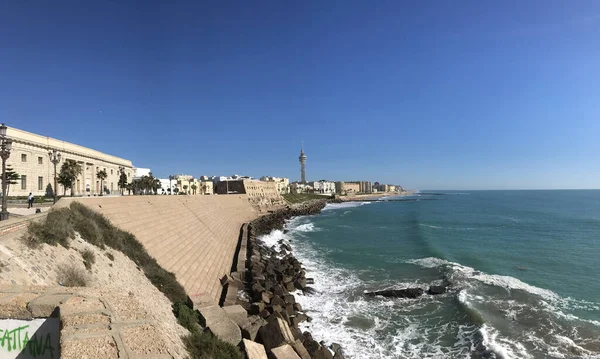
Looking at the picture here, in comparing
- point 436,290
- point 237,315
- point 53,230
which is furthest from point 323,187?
point 53,230

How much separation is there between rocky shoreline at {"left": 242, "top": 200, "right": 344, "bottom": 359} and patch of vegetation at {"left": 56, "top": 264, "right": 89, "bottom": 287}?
426cm

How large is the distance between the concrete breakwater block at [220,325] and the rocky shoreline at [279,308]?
0.96m

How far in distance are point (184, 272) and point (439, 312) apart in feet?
35.5

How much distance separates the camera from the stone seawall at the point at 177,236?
13219mm

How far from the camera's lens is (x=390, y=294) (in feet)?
53.9

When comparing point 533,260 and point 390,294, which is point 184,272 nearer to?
point 390,294

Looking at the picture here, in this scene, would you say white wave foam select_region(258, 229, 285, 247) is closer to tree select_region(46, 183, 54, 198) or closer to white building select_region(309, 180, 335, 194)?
tree select_region(46, 183, 54, 198)

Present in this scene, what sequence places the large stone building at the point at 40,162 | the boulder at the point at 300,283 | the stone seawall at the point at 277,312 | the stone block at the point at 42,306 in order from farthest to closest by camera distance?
the large stone building at the point at 40,162
the boulder at the point at 300,283
the stone seawall at the point at 277,312
the stone block at the point at 42,306

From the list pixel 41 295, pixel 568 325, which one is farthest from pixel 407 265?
pixel 41 295

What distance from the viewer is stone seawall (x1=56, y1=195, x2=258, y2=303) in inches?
520

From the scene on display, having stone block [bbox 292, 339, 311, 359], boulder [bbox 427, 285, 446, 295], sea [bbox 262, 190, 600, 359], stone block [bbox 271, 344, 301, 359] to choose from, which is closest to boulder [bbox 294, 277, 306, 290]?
sea [bbox 262, 190, 600, 359]

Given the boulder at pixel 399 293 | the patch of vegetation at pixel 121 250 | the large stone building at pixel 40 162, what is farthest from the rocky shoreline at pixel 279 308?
the large stone building at pixel 40 162

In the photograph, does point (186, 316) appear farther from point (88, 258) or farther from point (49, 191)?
point (49, 191)

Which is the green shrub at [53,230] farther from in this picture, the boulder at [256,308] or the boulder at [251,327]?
the boulder at [256,308]
